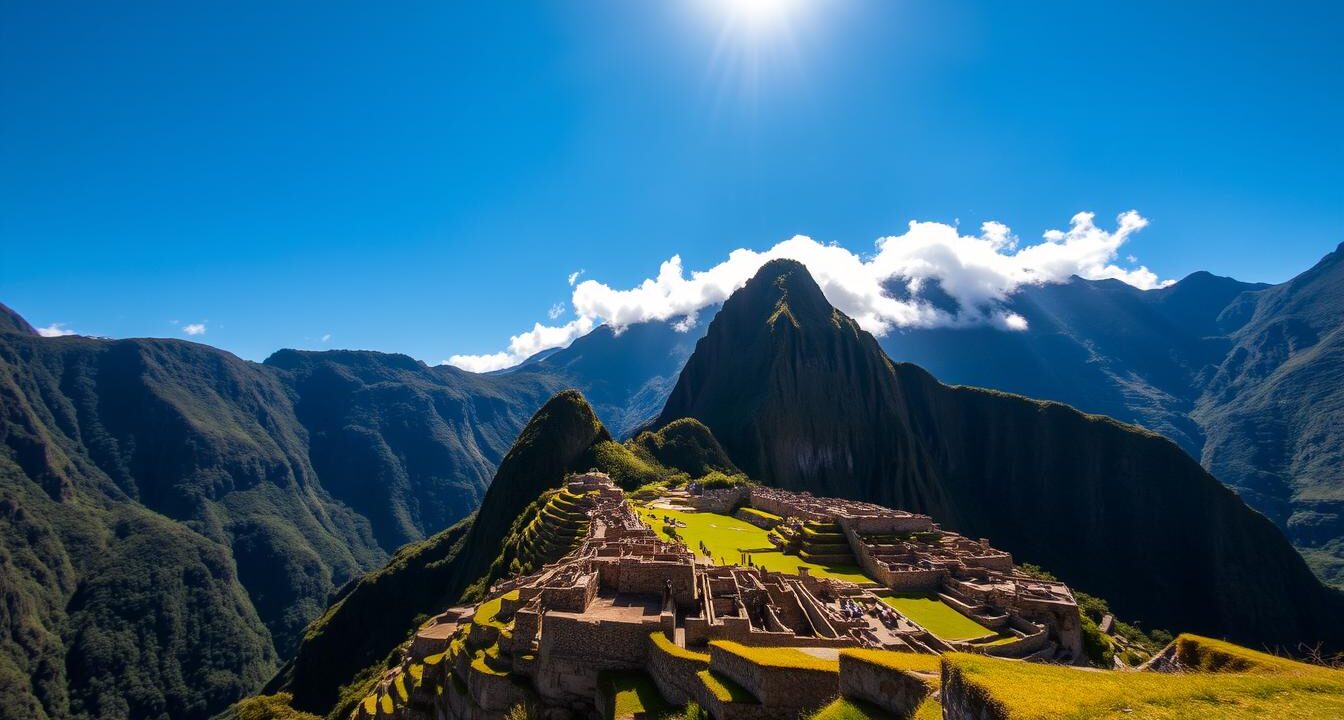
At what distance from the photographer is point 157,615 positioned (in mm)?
168125

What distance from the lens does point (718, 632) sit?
1898cm

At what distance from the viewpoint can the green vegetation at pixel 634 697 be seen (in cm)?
1554

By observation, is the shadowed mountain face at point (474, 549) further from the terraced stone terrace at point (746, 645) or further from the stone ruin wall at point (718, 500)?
the terraced stone terrace at point (746, 645)

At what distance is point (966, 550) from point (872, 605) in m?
29.6

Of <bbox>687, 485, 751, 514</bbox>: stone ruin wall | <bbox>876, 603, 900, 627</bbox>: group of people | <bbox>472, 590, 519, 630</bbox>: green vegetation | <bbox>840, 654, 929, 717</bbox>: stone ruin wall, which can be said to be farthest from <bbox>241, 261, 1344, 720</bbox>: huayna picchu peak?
<bbox>687, 485, 751, 514</bbox>: stone ruin wall

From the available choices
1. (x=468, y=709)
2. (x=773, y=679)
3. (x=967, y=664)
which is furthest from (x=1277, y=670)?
(x=468, y=709)

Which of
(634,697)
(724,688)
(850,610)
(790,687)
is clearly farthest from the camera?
(850,610)

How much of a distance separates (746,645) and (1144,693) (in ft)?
35.1

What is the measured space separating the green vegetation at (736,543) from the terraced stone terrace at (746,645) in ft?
2.06

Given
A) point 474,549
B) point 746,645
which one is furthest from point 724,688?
point 474,549

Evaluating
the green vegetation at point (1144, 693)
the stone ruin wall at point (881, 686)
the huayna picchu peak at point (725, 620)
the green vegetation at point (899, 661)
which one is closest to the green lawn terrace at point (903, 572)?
the huayna picchu peak at point (725, 620)

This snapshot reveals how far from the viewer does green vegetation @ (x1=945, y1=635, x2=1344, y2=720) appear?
8.90 metres

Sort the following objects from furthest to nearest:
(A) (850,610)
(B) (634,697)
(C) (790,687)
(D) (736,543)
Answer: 1. (D) (736,543)
2. (A) (850,610)
3. (B) (634,697)
4. (C) (790,687)

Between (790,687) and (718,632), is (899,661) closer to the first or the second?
(790,687)
